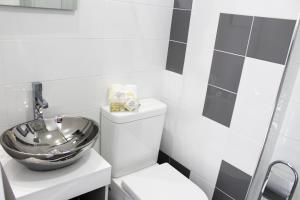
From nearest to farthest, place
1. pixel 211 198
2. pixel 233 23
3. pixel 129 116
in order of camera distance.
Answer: pixel 233 23, pixel 129 116, pixel 211 198

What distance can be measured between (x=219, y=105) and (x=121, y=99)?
0.57 m

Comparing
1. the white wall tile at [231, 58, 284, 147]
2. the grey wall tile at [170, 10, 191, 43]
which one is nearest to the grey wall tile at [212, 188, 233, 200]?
the white wall tile at [231, 58, 284, 147]

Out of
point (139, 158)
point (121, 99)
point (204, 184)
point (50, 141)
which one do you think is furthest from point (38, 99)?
point (204, 184)

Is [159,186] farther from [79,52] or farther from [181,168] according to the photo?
[79,52]

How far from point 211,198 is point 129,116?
76 centimetres

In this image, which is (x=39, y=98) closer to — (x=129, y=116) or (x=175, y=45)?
(x=129, y=116)

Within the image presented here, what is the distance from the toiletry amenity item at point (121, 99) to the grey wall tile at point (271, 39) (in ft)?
2.27

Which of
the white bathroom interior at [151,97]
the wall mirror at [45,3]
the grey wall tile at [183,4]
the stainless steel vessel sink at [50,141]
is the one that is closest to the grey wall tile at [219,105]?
the white bathroom interior at [151,97]

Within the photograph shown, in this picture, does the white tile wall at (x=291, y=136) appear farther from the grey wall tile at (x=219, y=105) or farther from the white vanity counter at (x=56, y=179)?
the white vanity counter at (x=56, y=179)

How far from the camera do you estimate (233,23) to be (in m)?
1.46

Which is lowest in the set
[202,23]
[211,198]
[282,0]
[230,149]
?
[211,198]

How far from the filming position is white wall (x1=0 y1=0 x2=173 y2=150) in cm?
128

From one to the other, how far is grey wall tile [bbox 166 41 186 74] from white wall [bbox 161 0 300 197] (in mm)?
44

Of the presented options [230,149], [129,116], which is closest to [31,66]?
[129,116]
